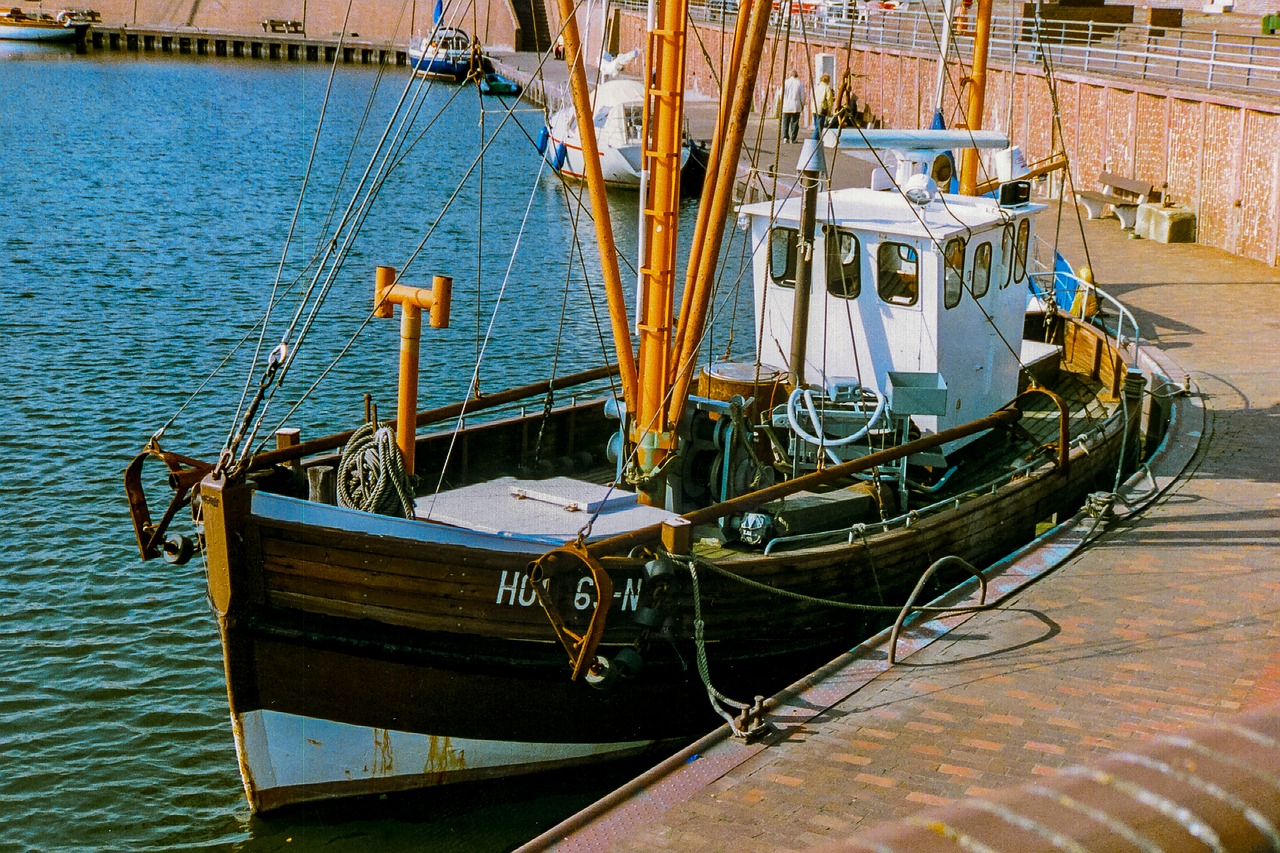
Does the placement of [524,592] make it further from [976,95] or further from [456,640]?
[976,95]

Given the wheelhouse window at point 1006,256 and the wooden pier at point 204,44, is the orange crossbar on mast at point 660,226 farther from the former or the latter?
the wooden pier at point 204,44

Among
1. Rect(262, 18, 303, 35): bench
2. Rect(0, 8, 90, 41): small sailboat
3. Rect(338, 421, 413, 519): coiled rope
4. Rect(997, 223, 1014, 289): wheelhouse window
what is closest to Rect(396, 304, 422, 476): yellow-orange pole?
Rect(338, 421, 413, 519): coiled rope

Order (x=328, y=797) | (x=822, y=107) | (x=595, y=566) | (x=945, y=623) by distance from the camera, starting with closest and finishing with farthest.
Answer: (x=595, y=566), (x=328, y=797), (x=945, y=623), (x=822, y=107)

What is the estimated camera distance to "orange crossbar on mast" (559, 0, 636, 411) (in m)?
10.4

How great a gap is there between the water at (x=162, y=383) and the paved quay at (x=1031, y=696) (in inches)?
98.6

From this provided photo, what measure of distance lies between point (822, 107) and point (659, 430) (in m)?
3.70

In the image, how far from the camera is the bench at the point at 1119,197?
31.2 metres

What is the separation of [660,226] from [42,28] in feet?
280

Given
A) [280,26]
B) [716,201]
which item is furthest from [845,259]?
[280,26]

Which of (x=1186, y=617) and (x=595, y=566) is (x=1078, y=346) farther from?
(x=595, y=566)

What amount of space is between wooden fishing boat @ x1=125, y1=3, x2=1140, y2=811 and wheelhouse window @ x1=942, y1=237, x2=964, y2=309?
0.04m

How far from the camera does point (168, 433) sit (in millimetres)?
18641

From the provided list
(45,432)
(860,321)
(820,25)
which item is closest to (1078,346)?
(860,321)

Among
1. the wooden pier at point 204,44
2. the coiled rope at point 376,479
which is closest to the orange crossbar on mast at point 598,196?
the coiled rope at point 376,479
